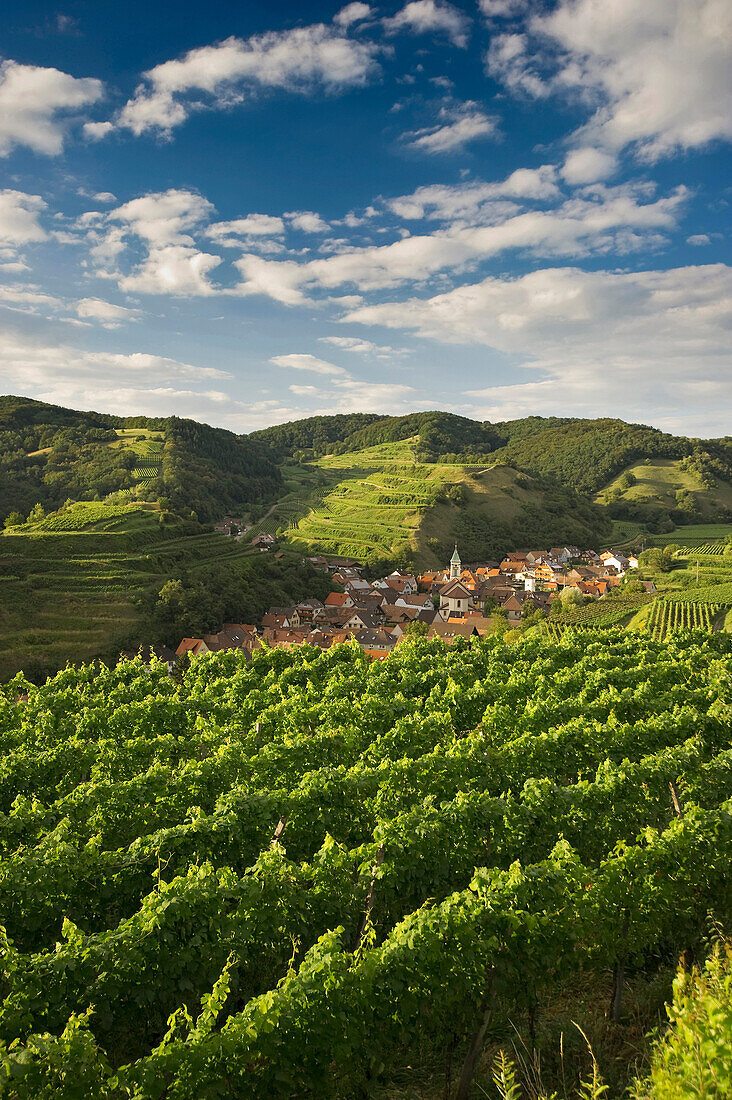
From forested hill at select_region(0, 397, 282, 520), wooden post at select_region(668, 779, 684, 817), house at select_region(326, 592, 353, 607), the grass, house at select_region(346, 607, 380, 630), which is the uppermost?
forested hill at select_region(0, 397, 282, 520)

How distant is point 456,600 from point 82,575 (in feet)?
157

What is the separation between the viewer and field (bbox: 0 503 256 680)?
54.8m

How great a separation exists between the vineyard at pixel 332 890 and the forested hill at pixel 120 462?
3344 inches

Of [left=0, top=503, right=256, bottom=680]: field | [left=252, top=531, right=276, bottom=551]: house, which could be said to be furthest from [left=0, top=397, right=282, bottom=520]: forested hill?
[left=0, top=503, right=256, bottom=680]: field

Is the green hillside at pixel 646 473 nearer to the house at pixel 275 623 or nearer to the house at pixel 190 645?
the house at pixel 275 623

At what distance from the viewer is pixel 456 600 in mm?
79688

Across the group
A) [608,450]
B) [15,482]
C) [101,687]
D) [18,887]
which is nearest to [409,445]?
[608,450]

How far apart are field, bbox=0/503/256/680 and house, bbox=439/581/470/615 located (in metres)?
31.4

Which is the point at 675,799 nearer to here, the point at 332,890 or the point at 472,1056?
the point at 472,1056

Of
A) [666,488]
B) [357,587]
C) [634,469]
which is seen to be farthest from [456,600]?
[634,469]

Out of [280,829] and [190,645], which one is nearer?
[280,829]

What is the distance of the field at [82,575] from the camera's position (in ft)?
180

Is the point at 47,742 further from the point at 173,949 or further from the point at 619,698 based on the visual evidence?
the point at 619,698

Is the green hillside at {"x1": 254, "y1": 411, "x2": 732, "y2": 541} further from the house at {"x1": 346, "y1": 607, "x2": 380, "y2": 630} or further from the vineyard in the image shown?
the vineyard
